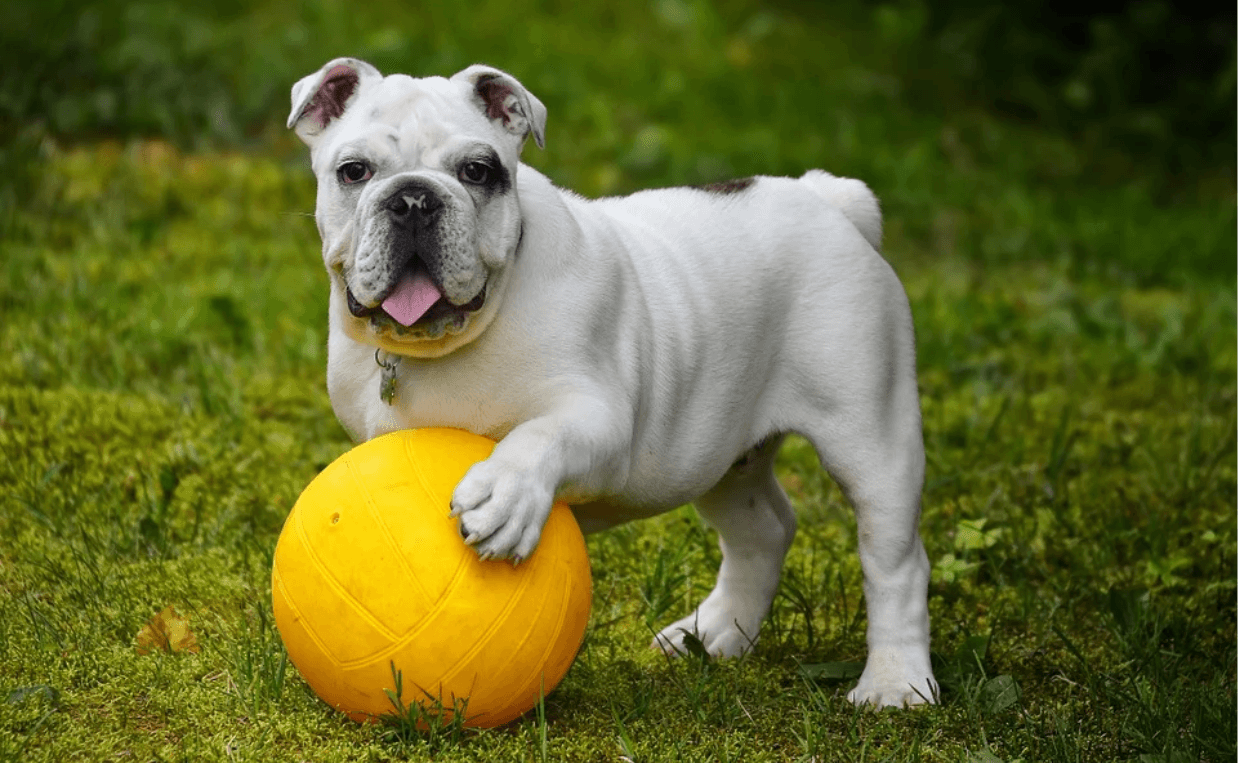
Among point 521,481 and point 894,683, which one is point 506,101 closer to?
point 521,481

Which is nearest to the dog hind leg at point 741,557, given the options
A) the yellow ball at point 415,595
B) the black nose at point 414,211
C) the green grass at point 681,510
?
the green grass at point 681,510

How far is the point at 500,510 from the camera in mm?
3564

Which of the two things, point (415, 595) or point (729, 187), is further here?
point (729, 187)

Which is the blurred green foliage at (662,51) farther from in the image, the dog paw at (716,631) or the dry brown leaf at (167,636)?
the dog paw at (716,631)

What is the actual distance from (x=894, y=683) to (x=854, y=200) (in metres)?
1.66

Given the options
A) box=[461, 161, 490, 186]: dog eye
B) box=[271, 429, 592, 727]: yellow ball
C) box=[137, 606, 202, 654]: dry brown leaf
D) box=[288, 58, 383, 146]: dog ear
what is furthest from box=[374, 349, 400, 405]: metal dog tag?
box=[137, 606, 202, 654]: dry brown leaf

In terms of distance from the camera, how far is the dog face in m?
3.74

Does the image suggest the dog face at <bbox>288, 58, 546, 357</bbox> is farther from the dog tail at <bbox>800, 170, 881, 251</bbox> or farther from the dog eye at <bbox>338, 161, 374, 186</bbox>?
the dog tail at <bbox>800, 170, 881, 251</bbox>

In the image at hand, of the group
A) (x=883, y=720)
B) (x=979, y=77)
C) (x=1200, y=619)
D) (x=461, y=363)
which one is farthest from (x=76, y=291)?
(x=979, y=77)

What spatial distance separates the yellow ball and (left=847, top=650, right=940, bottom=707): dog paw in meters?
1.09

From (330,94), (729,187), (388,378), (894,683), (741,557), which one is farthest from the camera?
(741,557)

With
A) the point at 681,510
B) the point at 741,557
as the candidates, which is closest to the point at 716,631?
the point at 741,557

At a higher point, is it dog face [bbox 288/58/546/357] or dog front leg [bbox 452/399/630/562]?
dog face [bbox 288/58/546/357]

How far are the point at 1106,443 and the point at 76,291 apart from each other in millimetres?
5280
